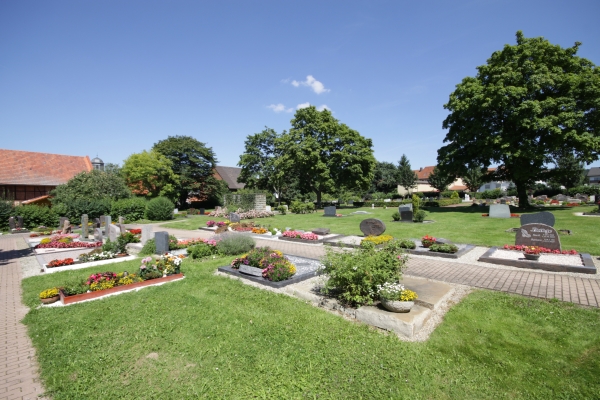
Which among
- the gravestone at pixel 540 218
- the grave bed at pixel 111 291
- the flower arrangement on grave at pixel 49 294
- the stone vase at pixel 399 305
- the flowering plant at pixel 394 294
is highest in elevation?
the gravestone at pixel 540 218

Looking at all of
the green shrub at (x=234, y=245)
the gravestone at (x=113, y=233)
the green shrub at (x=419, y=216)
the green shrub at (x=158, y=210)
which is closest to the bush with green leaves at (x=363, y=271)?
the green shrub at (x=234, y=245)

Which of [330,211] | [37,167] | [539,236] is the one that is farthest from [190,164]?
[539,236]

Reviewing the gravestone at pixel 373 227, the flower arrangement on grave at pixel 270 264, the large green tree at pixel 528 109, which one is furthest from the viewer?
the large green tree at pixel 528 109

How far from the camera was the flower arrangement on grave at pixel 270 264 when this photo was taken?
8087 millimetres

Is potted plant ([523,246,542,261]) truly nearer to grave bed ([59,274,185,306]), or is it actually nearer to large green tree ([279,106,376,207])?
grave bed ([59,274,185,306])

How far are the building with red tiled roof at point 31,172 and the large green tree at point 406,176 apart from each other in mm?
55722

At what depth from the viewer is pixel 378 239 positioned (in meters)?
11.8

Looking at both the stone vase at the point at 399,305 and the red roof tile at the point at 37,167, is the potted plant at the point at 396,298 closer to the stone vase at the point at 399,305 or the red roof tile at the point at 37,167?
the stone vase at the point at 399,305

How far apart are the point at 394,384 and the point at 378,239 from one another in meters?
8.24

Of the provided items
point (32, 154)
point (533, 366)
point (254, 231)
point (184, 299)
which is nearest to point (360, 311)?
point (533, 366)

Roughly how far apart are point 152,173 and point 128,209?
35.1 ft

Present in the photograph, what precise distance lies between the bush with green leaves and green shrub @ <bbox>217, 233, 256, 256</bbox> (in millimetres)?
6465

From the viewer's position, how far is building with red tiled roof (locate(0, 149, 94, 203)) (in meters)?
35.6

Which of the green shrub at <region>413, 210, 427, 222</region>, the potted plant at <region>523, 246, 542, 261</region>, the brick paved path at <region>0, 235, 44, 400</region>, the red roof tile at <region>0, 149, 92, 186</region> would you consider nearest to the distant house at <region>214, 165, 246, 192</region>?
the red roof tile at <region>0, 149, 92, 186</region>
